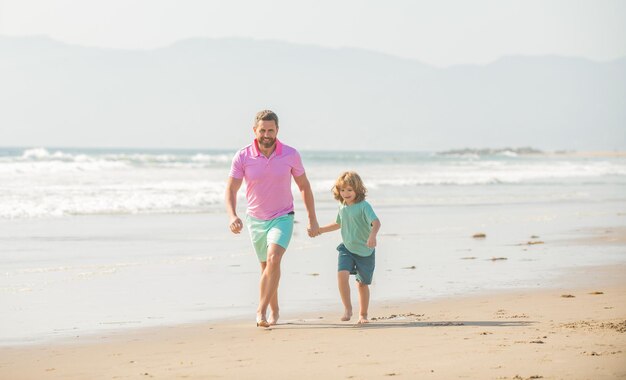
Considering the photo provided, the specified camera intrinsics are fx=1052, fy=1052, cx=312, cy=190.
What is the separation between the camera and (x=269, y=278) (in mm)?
8133

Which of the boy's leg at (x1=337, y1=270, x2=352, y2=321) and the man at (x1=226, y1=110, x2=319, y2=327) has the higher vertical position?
the man at (x1=226, y1=110, x2=319, y2=327)

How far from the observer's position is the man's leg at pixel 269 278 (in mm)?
8078

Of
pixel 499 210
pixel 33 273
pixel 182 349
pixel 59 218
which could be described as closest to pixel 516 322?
pixel 182 349

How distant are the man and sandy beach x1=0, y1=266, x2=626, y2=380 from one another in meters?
0.38

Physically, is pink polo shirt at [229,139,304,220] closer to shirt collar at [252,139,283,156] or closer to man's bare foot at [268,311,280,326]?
shirt collar at [252,139,283,156]

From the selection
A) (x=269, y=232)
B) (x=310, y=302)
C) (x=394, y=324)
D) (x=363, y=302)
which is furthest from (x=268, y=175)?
(x=310, y=302)

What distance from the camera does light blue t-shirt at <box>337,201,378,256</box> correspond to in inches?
330

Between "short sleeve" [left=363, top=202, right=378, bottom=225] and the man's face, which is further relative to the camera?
"short sleeve" [left=363, top=202, right=378, bottom=225]

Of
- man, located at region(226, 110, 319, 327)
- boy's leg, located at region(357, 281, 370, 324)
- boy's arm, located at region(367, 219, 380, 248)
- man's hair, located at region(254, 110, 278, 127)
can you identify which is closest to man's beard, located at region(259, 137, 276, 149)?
man, located at region(226, 110, 319, 327)

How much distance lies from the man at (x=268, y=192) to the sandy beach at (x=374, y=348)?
1.24 ft

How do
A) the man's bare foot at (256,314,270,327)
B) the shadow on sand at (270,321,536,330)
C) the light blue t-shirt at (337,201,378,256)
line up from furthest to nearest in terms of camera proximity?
the light blue t-shirt at (337,201,378,256) → the man's bare foot at (256,314,270,327) → the shadow on sand at (270,321,536,330)

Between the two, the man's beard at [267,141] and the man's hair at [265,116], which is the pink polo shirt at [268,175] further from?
the man's hair at [265,116]

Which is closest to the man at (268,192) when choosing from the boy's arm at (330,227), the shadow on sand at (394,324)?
the shadow on sand at (394,324)

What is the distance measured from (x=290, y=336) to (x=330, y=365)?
1.21 m
